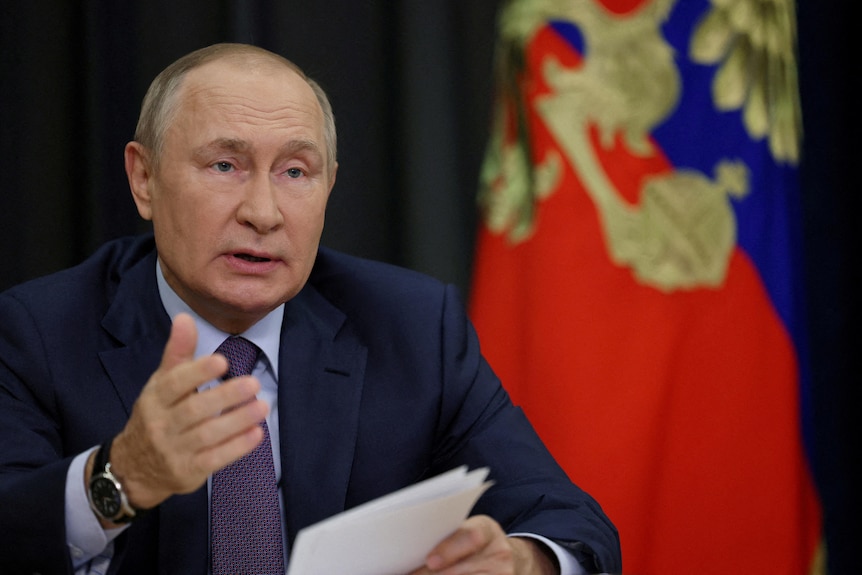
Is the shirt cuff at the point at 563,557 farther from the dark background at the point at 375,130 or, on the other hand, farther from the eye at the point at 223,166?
the dark background at the point at 375,130

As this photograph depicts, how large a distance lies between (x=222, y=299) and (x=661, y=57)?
1.46 meters

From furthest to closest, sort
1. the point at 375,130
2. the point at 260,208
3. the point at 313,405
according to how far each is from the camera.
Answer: the point at 375,130, the point at 313,405, the point at 260,208

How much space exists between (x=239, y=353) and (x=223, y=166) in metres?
0.37

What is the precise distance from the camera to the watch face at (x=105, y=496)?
1.43m

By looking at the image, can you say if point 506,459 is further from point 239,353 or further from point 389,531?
point 389,531

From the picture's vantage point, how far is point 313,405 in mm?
1967

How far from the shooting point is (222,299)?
1.87 metres

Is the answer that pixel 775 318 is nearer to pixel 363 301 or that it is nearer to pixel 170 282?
pixel 363 301

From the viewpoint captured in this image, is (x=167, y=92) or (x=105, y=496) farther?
(x=167, y=92)

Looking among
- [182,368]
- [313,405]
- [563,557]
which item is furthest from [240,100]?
[563,557]

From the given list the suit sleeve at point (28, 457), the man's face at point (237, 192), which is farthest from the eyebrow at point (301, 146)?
the suit sleeve at point (28, 457)

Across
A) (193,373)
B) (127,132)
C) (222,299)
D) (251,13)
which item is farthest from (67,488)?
(251,13)

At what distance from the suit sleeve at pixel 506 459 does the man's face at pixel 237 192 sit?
41 cm

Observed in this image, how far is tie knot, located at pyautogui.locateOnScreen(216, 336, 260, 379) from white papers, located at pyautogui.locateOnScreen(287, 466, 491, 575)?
0.65m
